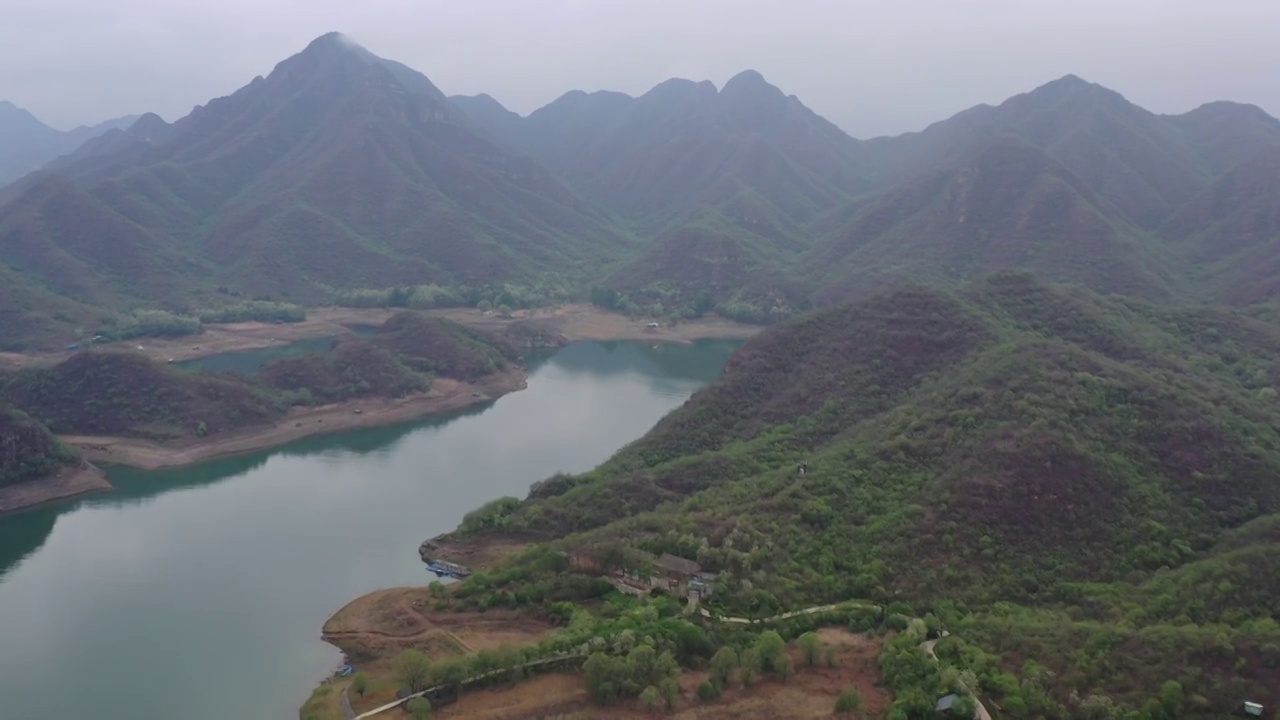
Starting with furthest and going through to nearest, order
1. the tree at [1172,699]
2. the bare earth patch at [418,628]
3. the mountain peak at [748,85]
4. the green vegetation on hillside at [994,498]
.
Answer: the mountain peak at [748,85], the bare earth patch at [418,628], the green vegetation on hillside at [994,498], the tree at [1172,699]

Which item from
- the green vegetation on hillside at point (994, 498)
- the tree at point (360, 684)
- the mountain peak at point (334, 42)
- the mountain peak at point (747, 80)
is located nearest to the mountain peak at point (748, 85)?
the mountain peak at point (747, 80)

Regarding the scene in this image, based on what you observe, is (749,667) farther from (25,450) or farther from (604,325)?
(604,325)

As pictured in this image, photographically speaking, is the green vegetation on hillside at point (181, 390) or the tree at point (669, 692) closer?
the tree at point (669, 692)

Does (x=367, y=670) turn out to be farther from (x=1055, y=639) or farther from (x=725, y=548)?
(x=1055, y=639)

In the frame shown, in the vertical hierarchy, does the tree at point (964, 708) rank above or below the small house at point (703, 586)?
below

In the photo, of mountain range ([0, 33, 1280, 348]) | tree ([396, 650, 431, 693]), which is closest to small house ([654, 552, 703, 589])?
tree ([396, 650, 431, 693])

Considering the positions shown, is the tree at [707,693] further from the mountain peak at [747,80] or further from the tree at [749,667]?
the mountain peak at [747,80]

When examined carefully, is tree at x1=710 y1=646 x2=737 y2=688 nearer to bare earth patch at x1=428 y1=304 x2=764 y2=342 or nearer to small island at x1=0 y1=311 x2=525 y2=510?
small island at x1=0 y1=311 x2=525 y2=510
